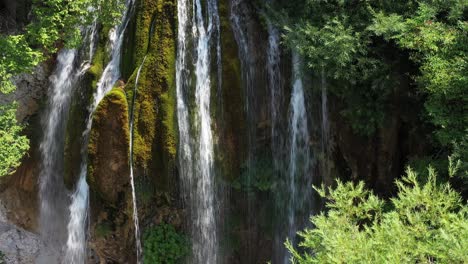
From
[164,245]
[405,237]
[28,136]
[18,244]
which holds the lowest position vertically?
[18,244]

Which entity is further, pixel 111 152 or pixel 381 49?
pixel 111 152

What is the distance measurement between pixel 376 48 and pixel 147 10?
400 centimetres

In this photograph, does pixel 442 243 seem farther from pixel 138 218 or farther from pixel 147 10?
pixel 147 10

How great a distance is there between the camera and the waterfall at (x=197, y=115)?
7.30 meters

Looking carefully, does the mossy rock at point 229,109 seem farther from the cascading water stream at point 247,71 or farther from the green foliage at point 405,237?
the green foliage at point 405,237

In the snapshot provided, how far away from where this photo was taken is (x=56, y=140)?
8.59 m

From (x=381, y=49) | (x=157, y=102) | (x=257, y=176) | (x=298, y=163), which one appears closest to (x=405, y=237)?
(x=381, y=49)

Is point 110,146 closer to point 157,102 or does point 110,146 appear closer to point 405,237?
point 157,102

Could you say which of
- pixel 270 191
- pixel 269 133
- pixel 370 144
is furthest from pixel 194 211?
pixel 370 144

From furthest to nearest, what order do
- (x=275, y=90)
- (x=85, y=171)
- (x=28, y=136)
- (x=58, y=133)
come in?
(x=28, y=136)
(x=58, y=133)
(x=85, y=171)
(x=275, y=90)

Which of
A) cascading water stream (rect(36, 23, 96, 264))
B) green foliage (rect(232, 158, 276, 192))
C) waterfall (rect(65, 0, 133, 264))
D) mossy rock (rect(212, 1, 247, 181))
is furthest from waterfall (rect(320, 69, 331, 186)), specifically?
cascading water stream (rect(36, 23, 96, 264))

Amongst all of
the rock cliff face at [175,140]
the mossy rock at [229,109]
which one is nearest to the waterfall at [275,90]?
the rock cliff face at [175,140]

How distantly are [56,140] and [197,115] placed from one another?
3.28 meters

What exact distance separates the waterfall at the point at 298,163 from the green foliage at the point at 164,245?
2048 mm
